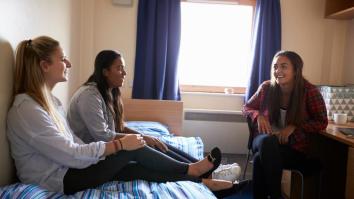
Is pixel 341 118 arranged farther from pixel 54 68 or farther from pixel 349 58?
pixel 54 68

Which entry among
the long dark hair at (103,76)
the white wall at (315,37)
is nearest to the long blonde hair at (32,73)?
the long dark hair at (103,76)

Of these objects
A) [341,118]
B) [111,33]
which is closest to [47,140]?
[111,33]

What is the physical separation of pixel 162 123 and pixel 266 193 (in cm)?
127

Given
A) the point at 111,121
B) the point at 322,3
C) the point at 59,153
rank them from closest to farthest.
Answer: the point at 59,153 → the point at 111,121 → the point at 322,3

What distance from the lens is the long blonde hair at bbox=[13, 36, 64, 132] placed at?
1508 millimetres

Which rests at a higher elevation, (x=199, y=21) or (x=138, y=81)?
(x=199, y=21)

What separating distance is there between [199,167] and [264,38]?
74.5 inches

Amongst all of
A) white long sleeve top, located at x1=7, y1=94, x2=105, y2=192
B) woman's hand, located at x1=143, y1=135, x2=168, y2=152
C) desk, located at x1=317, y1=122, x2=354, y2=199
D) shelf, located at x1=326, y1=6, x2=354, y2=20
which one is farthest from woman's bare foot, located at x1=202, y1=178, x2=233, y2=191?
shelf, located at x1=326, y1=6, x2=354, y2=20

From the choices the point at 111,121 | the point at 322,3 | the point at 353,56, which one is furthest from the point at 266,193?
the point at 322,3

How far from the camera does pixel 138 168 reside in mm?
1774

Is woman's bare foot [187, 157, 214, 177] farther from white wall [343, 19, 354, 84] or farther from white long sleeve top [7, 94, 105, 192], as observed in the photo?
white wall [343, 19, 354, 84]

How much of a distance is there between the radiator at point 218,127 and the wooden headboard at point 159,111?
0.27m

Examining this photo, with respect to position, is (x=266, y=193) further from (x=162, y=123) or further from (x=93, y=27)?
(x=93, y=27)

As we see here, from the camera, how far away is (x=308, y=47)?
3.41 m
